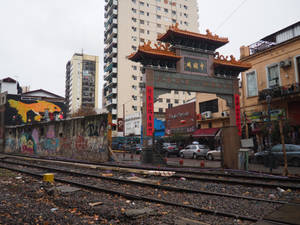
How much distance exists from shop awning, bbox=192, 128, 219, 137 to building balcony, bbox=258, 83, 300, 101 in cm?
703

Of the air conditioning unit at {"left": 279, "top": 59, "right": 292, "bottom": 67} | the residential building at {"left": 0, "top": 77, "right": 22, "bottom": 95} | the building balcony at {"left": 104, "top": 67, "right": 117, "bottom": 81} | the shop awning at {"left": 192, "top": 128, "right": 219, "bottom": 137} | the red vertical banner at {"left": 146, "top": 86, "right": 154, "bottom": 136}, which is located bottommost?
the shop awning at {"left": 192, "top": 128, "right": 219, "bottom": 137}

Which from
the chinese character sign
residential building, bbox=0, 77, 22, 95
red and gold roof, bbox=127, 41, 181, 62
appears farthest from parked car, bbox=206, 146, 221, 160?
residential building, bbox=0, 77, 22, 95

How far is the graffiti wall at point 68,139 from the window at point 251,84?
1568cm

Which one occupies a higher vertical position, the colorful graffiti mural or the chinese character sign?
the chinese character sign

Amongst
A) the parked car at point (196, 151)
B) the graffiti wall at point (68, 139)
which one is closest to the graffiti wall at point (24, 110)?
the graffiti wall at point (68, 139)

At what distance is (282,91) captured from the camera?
2064 centimetres

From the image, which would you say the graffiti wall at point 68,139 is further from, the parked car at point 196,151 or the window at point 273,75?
the window at point 273,75

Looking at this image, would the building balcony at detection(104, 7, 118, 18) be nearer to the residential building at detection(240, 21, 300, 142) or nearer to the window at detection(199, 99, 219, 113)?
the window at detection(199, 99, 219, 113)

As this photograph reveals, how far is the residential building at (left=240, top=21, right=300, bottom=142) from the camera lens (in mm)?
20781

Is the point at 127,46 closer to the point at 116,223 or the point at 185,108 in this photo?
the point at 185,108

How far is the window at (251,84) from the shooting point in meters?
24.6

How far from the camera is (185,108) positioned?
34906 mm

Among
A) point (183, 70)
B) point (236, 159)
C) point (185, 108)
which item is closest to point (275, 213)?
point (236, 159)

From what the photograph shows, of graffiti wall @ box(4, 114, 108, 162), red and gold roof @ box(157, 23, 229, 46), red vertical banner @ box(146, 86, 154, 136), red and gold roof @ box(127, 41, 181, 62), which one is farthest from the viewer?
red and gold roof @ box(157, 23, 229, 46)
